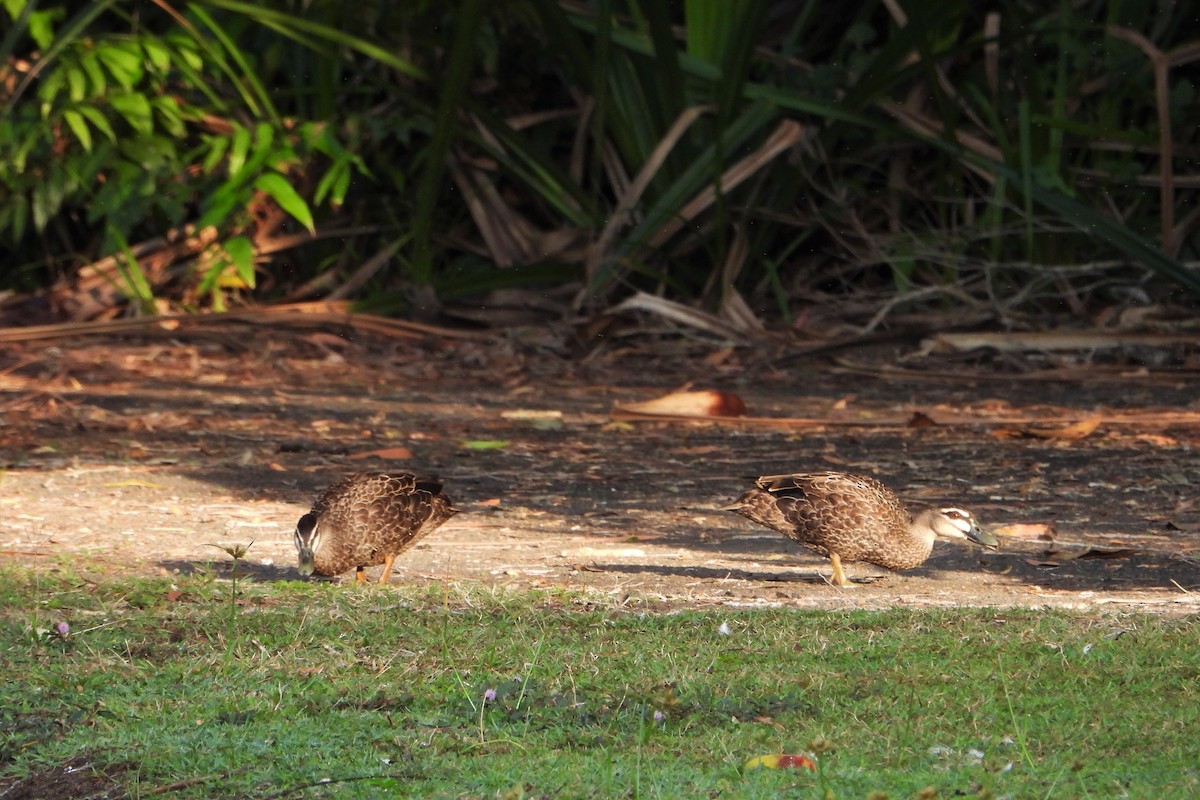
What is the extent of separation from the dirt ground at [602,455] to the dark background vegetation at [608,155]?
0.84 metres

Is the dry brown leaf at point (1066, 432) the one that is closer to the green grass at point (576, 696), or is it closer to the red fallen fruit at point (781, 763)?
the green grass at point (576, 696)

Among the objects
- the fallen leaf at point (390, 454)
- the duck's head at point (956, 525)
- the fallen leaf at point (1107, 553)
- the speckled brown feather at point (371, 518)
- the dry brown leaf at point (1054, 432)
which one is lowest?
the dry brown leaf at point (1054, 432)

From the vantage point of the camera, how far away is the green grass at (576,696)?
148 inches

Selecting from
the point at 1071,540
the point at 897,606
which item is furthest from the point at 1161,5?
the point at 897,606

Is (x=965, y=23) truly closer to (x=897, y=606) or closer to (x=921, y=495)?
(x=921, y=495)

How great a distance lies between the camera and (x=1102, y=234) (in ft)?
36.9

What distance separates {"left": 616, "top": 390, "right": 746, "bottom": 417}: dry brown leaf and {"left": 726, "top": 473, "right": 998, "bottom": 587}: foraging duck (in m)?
3.69

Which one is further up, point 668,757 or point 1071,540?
point 668,757

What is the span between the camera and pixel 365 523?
5836 millimetres

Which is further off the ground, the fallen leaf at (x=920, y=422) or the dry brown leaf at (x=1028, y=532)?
the dry brown leaf at (x=1028, y=532)

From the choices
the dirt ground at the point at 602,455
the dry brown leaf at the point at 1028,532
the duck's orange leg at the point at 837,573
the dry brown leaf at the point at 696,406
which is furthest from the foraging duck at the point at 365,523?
the dry brown leaf at the point at 696,406

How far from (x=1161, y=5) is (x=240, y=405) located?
7513mm

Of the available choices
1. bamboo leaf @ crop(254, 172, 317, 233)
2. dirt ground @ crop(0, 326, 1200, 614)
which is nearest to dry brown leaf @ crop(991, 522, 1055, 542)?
dirt ground @ crop(0, 326, 1200, 614)

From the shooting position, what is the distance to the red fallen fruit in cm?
377
